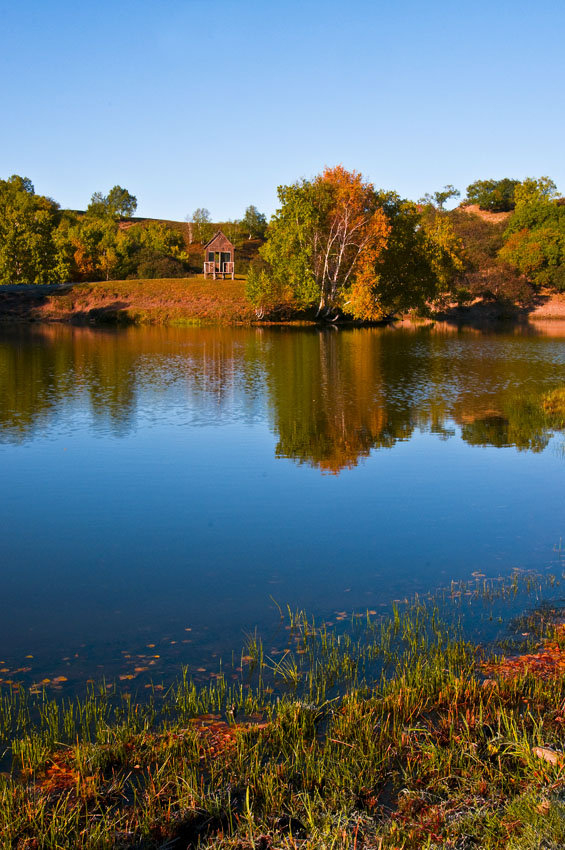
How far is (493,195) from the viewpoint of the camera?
146125mm

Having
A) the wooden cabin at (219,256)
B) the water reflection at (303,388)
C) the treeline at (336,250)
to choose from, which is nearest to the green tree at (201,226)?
the treeline at (336,250)

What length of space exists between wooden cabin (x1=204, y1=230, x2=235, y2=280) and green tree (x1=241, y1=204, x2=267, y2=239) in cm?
4373

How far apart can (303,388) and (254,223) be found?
373 feet

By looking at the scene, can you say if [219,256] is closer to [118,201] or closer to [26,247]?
[26,247]

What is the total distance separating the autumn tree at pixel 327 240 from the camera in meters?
61.7

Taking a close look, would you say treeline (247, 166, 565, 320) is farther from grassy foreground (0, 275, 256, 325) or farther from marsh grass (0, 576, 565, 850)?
marsh grass (0, 576, 565, 850)

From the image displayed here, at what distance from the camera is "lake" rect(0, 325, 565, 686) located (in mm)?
8250

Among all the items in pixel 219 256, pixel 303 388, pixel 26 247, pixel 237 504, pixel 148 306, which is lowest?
pixel 237 504

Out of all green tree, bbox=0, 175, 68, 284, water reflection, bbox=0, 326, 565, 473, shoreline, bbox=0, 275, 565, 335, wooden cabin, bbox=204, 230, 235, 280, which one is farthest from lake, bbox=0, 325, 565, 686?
wooden cabin, bbox=204, 230, 235, 280

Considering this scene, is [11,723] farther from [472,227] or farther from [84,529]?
[472,227]

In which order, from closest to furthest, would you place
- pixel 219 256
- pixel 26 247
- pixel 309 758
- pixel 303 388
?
1. pixel 309 758
2. pixel 303 388
3. pixel 26 247
4. pixel 219 256

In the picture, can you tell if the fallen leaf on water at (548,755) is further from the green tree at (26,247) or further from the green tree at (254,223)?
the green tree at (254,223)

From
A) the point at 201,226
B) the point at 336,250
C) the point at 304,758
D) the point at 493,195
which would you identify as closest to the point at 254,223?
the point at 201,226

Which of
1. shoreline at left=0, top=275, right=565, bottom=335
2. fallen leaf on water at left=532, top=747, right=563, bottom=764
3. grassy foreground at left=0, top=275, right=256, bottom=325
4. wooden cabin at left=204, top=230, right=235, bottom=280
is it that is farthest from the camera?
wooden cabin at left=204, top=230, right=235, bottom=280
